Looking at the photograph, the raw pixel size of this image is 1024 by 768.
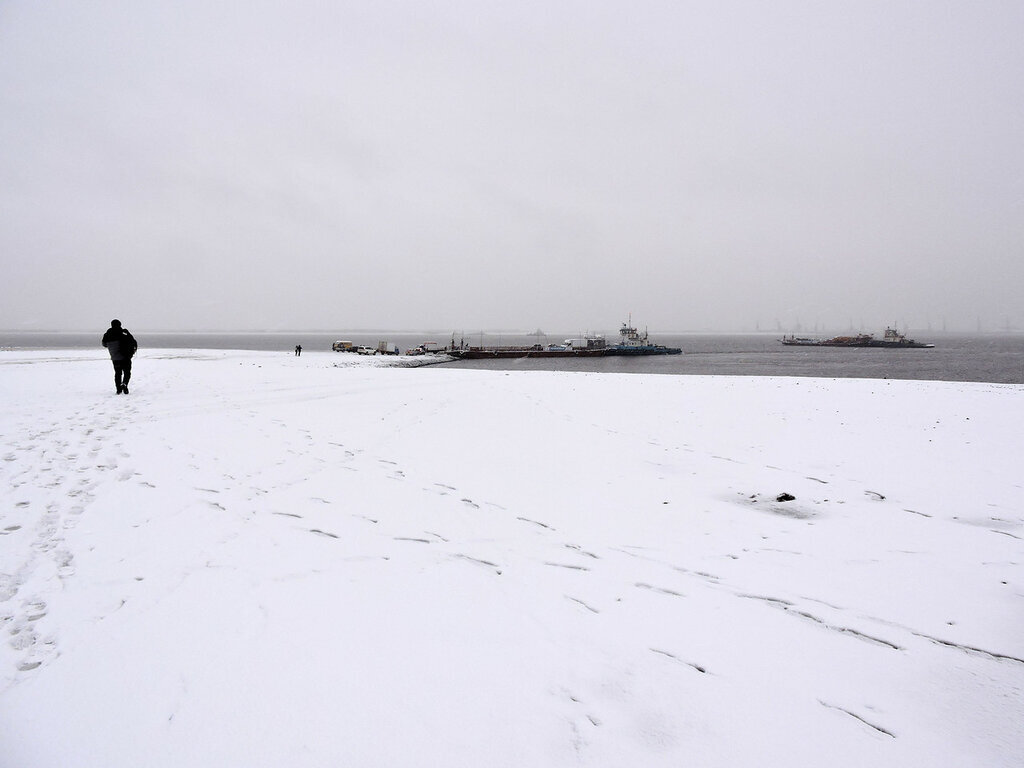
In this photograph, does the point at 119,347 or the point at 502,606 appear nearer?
the point at 502,606

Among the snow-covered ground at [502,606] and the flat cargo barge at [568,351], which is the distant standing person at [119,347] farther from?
the flat cargo barge at [568,351]

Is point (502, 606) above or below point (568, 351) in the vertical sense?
below

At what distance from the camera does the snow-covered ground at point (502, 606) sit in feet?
7.64

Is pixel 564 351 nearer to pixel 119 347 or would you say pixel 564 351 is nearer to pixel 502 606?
pixel 119 347

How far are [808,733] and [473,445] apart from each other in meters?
6.16

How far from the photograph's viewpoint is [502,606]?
3418mm

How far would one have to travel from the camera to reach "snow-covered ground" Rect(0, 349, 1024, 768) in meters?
2.33

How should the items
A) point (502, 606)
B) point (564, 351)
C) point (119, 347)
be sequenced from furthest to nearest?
point (564, 351), point (119, 347), point (502, 606)

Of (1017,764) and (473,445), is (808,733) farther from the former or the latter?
(473,445)

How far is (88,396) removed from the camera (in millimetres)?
13008

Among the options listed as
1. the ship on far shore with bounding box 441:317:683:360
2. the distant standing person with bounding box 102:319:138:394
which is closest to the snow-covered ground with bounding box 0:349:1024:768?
the distant standing person with bounding box 102:319:138:394

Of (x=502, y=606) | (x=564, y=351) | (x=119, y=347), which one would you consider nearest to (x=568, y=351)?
(x=564, y=351)

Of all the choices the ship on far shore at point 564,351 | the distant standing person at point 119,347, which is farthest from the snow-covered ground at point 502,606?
the ship on far shore at point 564,351

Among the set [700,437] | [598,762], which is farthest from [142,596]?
[700,437]
